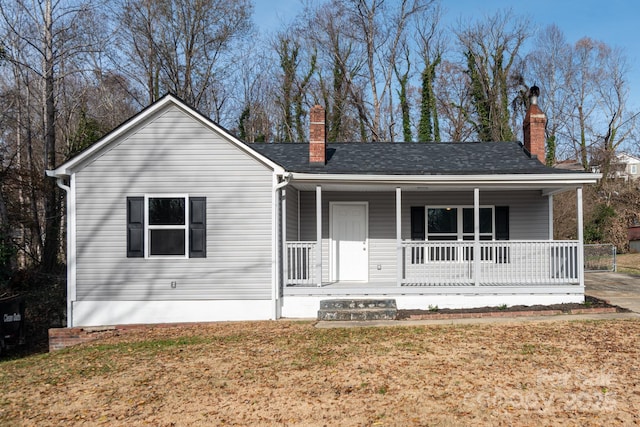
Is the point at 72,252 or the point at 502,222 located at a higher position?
the point at 502,222

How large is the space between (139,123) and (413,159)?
21.9 feet

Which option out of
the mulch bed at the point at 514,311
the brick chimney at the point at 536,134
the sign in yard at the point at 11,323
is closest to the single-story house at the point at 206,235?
the mulch bed at the point at 514,311

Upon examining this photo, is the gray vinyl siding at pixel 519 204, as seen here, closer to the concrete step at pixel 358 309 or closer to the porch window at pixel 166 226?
the concrete step at pixel 358 309

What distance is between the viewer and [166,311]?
10445 mm

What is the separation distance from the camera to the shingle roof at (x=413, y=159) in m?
10.9

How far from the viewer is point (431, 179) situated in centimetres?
1080

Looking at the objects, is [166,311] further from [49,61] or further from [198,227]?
[49,61]

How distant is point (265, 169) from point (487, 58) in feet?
83.1

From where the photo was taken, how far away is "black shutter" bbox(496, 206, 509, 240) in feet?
41.3

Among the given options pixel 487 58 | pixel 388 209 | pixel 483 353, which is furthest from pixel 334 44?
pixel 483 353

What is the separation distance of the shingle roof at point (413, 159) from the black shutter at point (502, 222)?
49.5 inches

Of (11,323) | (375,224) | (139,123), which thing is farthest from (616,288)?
(11,323)

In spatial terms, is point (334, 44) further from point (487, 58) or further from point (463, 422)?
point (463, 422)

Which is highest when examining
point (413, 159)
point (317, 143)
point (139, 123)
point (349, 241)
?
point (139, 123)
